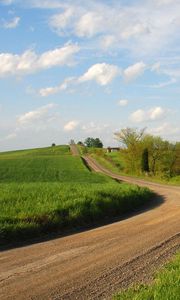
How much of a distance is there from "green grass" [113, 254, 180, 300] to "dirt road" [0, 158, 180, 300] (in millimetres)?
418

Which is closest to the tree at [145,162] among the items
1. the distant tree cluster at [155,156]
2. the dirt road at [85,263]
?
the distant tree cluster at [155,156]

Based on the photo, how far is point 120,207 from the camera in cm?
2352

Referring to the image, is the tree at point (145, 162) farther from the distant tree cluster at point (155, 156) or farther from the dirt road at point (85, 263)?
the dirt road at point (85, 263)

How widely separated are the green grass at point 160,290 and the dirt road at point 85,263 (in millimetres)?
418

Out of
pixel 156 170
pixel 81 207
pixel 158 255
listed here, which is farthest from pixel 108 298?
A: pixel 156 170

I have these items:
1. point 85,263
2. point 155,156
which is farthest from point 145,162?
point 85,263

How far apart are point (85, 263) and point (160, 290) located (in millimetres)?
3293

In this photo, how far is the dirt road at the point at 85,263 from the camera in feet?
27.9

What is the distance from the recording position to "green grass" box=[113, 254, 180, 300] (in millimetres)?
7341

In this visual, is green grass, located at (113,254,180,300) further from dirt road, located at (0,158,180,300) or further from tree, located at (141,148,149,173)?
tree, located at (141,148,149,173)

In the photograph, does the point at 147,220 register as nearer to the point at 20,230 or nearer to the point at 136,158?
the point at 20,230

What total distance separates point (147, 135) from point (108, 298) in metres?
77.4

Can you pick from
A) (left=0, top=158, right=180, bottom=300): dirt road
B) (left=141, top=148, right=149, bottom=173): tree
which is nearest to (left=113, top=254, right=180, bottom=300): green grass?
(left=0, top=158, right=180, bottom=300): dirt road

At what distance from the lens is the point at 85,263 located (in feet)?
35.2
